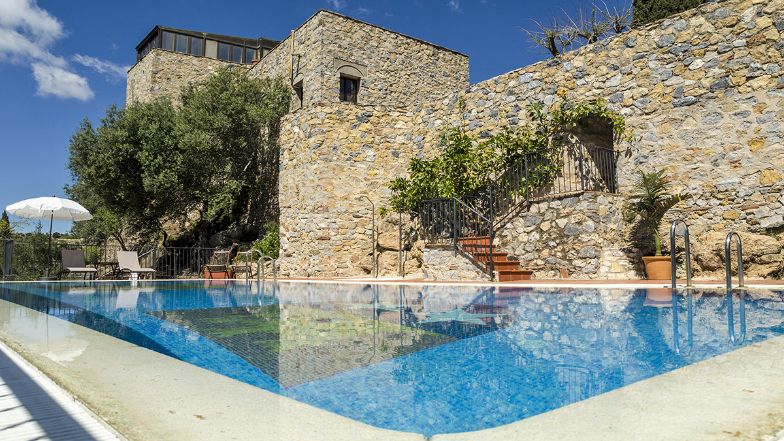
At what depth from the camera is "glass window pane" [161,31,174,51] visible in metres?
24.0

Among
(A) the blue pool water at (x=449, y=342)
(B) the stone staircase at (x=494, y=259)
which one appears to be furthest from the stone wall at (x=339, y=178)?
(A) the blue pool water at (x=449, y=342)

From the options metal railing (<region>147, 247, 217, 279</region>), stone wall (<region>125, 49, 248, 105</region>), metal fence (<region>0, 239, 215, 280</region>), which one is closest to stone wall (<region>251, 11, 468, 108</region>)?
metal railing (<region>147, 247, 217, 279</region>)

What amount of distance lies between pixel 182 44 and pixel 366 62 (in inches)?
485

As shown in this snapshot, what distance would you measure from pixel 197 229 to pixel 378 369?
57.2 ft

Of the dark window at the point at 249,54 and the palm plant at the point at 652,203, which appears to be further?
the dark window at the point at 249,54

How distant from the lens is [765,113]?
348 inches

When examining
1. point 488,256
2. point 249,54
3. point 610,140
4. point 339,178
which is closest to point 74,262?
point 339,178

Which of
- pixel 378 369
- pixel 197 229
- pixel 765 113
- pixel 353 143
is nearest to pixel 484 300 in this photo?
pixel 378 369

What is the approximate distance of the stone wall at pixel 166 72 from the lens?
23.5 meters

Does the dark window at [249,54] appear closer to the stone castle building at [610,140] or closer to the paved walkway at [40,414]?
the stone castle building at [610,140]

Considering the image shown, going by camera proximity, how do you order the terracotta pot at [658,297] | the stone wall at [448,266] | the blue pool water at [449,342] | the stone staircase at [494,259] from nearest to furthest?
the blue pool water at [449,342]
the terracotta pot at [658,297]
the stone staircase at [494,259]
the stone wall at [448,266]

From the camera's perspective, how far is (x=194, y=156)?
53.8 ft

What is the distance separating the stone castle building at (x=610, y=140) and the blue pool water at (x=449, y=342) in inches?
120

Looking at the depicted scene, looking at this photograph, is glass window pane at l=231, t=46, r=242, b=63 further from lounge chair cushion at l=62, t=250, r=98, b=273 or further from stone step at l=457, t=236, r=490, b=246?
stone step at l=457, t=236, r=490, b=246
